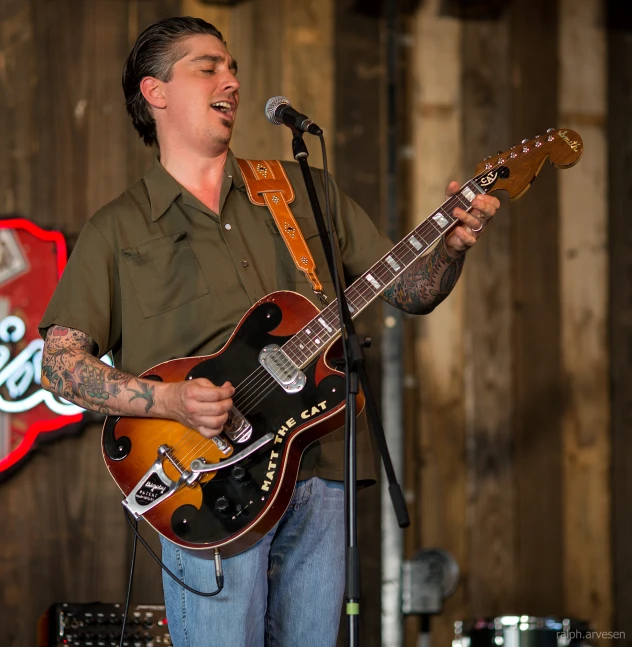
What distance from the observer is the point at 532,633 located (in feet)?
10.2

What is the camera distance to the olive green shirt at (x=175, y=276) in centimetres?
231

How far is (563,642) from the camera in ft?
10.2

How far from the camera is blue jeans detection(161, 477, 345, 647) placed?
214 cm

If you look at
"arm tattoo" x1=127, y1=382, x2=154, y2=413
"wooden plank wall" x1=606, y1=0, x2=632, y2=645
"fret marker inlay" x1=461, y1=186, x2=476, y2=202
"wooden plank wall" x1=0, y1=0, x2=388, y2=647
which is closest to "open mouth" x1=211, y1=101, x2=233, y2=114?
"fret marker inlay" x1=461, y1=186, x2=476, y2=202

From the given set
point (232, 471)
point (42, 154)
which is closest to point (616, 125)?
point (42, 154)

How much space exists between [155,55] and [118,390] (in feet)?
3.16

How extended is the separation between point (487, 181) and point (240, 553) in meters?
1.06

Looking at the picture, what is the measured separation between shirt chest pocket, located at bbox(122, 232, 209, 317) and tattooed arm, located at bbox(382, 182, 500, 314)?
1.69 ft

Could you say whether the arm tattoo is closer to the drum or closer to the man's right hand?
the man's right hand

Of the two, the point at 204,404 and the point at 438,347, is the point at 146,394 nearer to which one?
the point at 204,404

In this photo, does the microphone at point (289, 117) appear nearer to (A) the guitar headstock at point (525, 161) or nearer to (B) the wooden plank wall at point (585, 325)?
(A) the guitar headstock at point (525, 161)

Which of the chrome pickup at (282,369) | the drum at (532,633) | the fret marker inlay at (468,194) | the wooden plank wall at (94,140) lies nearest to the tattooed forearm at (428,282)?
the fret marker inlay at (468,194)

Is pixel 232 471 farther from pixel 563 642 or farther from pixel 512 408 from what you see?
pixel 512 408

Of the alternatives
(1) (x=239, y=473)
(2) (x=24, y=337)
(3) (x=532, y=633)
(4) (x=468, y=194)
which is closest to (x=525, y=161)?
(4) (x=468, y=194)
